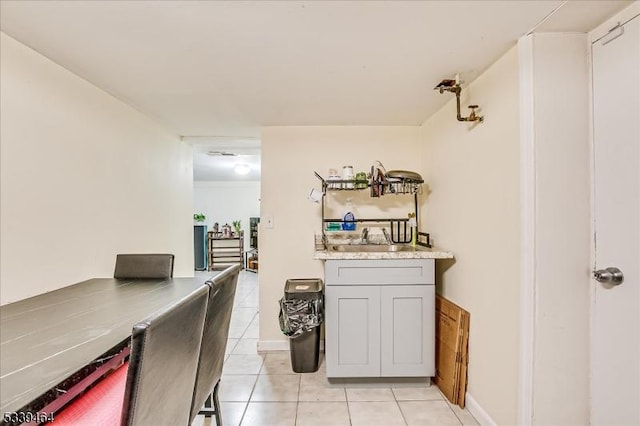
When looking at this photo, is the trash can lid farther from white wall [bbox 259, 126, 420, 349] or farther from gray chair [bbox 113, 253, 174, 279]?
gray chair [bbox 113, 253, 174, 279]

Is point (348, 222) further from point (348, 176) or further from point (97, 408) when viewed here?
point (97, 408)

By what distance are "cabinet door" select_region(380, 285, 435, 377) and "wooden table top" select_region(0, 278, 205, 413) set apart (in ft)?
4.37

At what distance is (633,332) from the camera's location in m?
1.23

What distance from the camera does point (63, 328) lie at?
3.91 ft

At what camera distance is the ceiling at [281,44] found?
1.28 metres

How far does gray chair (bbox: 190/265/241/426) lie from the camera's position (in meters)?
1.32

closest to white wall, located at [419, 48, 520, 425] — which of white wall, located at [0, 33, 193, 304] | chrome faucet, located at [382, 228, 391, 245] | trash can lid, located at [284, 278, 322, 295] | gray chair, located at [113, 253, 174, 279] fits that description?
chrome faucet, located at [382, 228, 391, 245]

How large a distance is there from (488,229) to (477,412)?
1.08 m

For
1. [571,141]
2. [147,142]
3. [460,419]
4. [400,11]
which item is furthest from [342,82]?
[460,419]

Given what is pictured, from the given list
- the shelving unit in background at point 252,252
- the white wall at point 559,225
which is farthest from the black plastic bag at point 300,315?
the shelving unit in background at point 252,252

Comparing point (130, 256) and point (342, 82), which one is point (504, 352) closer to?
point (342, 82)

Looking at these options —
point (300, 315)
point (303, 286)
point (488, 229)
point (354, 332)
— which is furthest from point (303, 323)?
point (488, 229)

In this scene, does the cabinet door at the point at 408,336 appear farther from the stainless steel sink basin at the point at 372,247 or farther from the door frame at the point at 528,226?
the door frame at the point at 528,226

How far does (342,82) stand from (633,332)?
1823 millimetres
